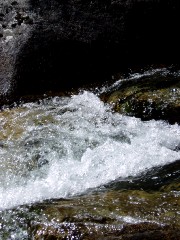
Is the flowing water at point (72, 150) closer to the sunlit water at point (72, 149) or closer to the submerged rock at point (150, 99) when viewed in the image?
the sunlit water at point (72, 149)

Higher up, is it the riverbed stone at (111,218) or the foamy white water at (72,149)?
the riverbed stone at (111,218)

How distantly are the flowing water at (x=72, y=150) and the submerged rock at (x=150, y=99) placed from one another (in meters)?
0.14

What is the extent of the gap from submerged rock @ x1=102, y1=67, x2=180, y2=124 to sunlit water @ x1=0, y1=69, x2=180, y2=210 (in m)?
0.14

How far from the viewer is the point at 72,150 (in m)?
5.49

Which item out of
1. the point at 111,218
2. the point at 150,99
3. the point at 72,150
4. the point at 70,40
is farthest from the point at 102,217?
the point at 70,40

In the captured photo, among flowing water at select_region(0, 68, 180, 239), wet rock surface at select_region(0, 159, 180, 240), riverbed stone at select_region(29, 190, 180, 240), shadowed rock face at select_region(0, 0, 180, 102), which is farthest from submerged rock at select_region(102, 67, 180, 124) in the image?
riverbed stone at select_region(29, 190, 180, 240)

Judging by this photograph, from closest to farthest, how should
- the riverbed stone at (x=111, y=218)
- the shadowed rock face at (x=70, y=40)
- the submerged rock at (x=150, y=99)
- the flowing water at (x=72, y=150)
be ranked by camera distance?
the riverbed stone at (x=111, y=218), the flowing water at (x=72, y=150), the submerged rock at (x=150, y=99), the shadowed rock face at (x=70, y=40)

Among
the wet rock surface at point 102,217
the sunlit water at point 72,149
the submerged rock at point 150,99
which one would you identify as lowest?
the sunlit water at point 72,149

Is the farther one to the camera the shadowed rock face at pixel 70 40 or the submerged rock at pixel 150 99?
the shadowed rock face at pixel 70 40

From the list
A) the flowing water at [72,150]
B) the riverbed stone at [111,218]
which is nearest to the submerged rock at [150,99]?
the flowing water at [72,150]

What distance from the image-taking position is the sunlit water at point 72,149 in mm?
4695

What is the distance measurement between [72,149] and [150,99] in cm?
165

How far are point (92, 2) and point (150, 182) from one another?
16.4ft

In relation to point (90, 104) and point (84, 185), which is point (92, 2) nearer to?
point (90, 104)
